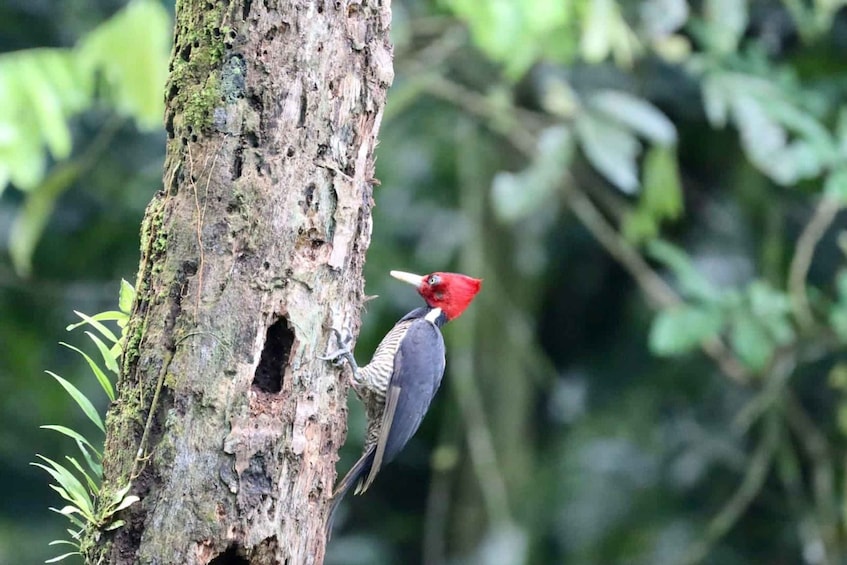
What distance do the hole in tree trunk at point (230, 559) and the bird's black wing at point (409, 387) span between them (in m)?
0.64

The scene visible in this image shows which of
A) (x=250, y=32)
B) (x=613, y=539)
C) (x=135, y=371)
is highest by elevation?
(x=250, y=32)

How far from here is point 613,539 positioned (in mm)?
6285

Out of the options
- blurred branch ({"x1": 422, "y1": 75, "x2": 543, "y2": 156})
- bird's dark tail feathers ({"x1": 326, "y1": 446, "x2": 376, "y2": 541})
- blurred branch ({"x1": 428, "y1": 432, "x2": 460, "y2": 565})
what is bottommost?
blurred branch ({"x1": 428, "y1": 432, "x2": 460, "y2": 565})

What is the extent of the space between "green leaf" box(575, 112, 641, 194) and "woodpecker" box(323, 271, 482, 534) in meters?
1.00

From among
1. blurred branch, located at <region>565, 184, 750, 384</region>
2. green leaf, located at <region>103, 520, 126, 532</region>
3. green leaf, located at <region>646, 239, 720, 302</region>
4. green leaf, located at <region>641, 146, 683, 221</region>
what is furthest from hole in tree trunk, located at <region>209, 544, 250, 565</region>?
blurred branch, located at <region>565, 184, 750, 384</region>

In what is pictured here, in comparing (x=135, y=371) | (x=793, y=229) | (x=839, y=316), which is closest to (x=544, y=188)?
(x=839, y=316)

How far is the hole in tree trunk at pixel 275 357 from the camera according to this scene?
8.26 ft

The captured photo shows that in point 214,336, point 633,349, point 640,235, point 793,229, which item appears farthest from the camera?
point 633,349

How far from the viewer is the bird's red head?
362cm

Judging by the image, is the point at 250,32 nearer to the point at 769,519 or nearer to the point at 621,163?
the point at 621,163

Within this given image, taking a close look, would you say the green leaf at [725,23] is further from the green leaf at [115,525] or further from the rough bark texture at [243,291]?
the green leaf at [115,525]

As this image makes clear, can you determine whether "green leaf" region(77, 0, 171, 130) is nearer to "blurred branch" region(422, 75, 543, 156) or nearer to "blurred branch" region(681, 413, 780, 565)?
"blurred branch" region(422, 75, 543, 156)

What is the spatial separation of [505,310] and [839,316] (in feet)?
6.59

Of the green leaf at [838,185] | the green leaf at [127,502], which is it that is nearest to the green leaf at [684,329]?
the green leaf at [838,185]
